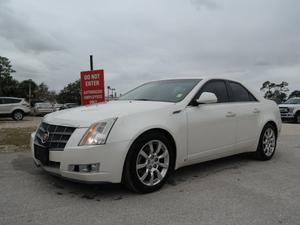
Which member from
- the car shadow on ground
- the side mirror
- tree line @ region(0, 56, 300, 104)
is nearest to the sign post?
the car shadow on ground

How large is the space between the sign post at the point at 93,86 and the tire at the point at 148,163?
6095 millimetres

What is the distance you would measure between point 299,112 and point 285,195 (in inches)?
613

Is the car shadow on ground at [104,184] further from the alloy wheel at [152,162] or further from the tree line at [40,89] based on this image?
the tree line at [40,89]

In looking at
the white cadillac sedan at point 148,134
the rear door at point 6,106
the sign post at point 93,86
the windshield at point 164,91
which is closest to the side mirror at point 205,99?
the white cadillac sedan at point 148,134

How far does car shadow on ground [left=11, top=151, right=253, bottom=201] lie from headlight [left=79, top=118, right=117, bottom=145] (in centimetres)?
52

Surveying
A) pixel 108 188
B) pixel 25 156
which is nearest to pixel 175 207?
pixel 108 188

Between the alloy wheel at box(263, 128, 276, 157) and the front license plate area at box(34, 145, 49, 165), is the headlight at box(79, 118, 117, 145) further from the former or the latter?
the alloy wheel at box(263, 128, 276, 157)

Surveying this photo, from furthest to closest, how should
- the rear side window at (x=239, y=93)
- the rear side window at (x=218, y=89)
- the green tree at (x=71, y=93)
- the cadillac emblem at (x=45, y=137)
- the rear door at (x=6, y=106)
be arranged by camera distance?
1. the green tree at (x=71, y=93)
2. the rear door at (x=6, y=106)
3. the rear side window at (x=239, y=93)
4. the rear side window at (x=218, y=89)
5. the cadillac emblem at (x=45, y=137)

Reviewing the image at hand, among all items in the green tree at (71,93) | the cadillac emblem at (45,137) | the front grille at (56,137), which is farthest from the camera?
the green tree at (71,93)

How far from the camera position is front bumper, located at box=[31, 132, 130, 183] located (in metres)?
3.40

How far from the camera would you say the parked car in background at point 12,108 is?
64.1 ft

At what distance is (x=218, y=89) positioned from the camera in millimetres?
5031

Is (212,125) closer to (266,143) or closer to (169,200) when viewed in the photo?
(169,200)

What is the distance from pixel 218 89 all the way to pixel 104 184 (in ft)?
8.40
